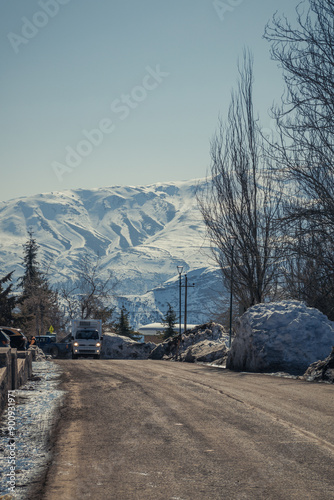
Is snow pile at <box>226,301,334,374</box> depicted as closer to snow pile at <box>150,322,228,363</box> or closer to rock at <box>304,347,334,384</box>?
rock at <box>304,347,334,384</box>

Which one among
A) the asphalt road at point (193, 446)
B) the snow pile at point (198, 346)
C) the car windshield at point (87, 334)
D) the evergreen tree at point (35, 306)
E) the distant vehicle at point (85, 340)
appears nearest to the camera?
the asphalt road at point (193, 446)

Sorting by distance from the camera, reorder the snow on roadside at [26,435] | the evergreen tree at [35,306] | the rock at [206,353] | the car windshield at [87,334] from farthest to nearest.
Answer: the evergreen tree at [35,306]
the car windshield at [87,334]
the rock at [206,353]
the snow on roadside at [26,435]

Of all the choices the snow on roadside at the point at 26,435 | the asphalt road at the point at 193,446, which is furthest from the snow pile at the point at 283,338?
the snow on roadside at the point at 26,435

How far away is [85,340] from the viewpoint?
3800 centimetres

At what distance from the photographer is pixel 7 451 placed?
6.16m

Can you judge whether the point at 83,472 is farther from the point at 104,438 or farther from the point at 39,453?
the point at 104,438

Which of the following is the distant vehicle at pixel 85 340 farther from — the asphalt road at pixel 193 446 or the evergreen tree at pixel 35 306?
the asphalt road at pixel 193 446

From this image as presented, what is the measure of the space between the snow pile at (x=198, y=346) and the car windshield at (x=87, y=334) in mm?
4136

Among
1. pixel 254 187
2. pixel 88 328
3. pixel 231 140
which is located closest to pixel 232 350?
pixel 254 187

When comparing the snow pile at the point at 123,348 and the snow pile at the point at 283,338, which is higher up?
the snow pile at the point at 283,338

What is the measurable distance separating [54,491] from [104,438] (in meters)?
2.10

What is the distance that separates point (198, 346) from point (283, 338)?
1175 centimetres

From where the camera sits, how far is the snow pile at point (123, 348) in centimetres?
4312

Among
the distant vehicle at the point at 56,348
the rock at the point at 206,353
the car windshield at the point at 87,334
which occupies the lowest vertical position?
the distant vehicle at the point at 56,348
